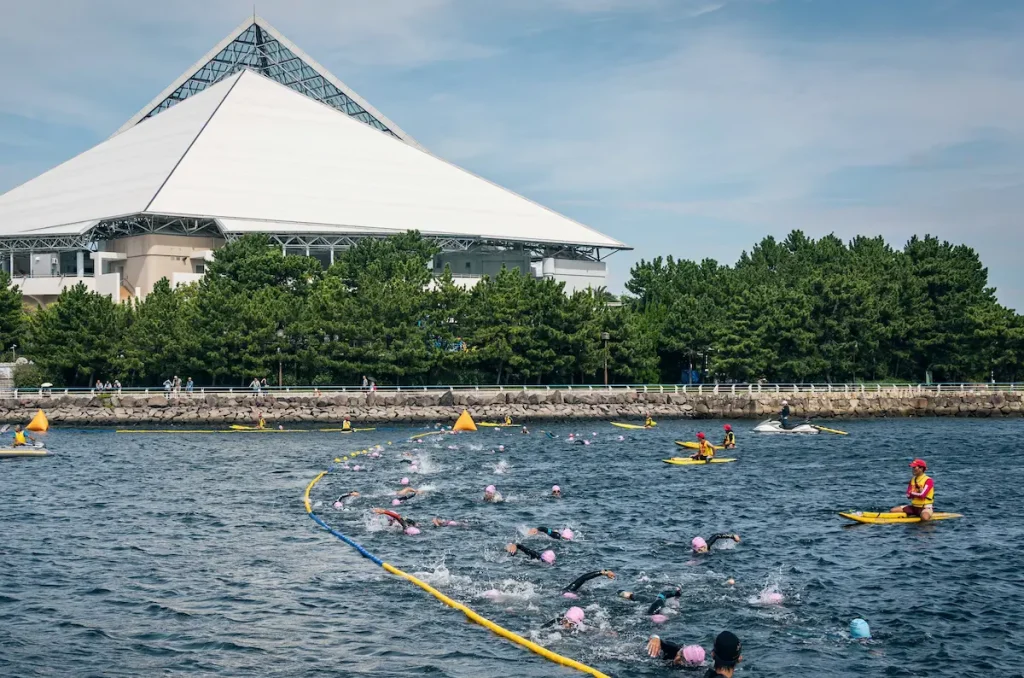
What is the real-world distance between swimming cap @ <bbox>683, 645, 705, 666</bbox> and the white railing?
6733 centimetres

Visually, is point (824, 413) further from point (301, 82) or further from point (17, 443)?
point (301, 82)

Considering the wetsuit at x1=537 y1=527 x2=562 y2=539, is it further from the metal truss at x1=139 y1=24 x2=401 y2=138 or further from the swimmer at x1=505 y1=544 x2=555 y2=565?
the metal truss at x1=139 y1=24 x2=401 y2=138

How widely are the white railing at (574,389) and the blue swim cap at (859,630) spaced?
215ft

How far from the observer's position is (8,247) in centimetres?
13275

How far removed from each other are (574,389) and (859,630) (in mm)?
68001

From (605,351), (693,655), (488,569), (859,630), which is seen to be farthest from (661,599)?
(605,351)

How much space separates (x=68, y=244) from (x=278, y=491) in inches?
3701

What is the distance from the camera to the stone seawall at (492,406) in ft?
278

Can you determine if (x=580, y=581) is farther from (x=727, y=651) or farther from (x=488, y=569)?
(x=727, y=651)

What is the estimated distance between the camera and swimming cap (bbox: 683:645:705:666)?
2214 cm

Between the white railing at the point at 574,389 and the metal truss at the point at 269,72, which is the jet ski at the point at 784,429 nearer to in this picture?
A: the white railing at the point at 574,389

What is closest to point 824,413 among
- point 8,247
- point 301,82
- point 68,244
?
point 68,244

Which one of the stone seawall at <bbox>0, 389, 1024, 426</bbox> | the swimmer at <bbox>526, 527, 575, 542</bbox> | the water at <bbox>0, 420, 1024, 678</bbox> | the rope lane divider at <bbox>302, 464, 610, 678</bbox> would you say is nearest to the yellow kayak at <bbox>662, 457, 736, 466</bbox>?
the water at <bbox>0, 420, 1024, 678</bbox>

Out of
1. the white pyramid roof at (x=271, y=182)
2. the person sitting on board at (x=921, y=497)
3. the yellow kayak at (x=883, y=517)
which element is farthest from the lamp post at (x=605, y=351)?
the person sitting on board at (x=921, y=497)
